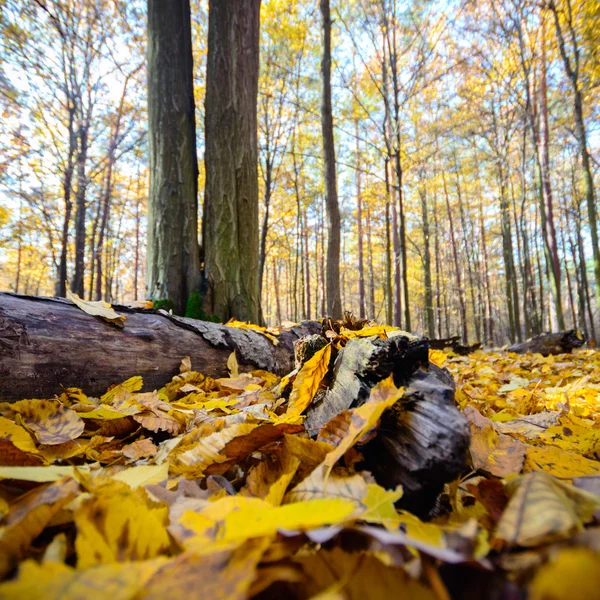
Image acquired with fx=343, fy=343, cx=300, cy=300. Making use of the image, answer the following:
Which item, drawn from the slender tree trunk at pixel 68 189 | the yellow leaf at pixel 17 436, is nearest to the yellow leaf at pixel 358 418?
the yellow leaf at pixel 17 436

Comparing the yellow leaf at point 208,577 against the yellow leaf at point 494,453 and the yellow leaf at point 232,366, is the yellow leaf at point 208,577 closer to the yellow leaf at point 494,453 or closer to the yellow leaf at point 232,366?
the yellow leaf at point 494,453

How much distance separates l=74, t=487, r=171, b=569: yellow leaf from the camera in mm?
417

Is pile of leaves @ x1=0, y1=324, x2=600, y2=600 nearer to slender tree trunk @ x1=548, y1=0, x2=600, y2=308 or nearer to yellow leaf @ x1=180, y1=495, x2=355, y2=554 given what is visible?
yellow leaf @ x1=180, y1=495, x2=355, y2=554

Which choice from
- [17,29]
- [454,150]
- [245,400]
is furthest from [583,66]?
[17,29]

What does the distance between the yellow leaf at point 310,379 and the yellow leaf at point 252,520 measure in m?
0.58

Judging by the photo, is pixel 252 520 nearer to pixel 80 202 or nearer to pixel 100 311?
pixel 100 311

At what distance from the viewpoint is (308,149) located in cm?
1245

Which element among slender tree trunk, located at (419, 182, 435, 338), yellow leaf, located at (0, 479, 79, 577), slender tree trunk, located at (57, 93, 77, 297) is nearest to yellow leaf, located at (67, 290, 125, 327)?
yellow leaf, located at (0, 479, 79, 577)

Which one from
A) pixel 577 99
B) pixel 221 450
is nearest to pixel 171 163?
pixel 221 450

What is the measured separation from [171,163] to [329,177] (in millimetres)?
2797

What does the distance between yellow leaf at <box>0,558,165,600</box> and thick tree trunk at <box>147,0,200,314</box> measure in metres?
2.90

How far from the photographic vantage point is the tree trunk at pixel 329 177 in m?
5.27

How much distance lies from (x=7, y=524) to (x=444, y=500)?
2.33 ft

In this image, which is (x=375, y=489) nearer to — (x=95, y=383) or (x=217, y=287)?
(x=95, y=383)
